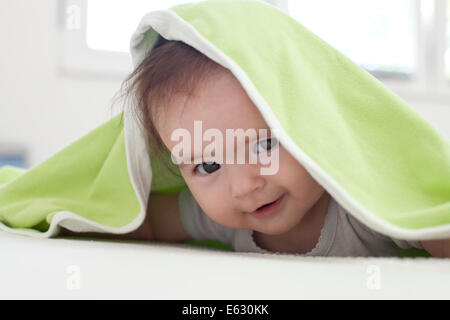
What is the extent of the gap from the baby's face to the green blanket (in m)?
0.05

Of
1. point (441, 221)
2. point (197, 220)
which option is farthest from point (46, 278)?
point (197, 220)

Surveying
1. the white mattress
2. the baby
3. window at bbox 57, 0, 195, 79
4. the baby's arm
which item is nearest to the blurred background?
window at bbox 57, 0, 195, 79

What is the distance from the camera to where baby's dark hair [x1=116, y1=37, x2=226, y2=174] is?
651 mm

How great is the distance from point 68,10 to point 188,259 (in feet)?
5.81

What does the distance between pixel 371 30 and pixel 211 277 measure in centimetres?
244

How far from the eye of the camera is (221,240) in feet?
2.84

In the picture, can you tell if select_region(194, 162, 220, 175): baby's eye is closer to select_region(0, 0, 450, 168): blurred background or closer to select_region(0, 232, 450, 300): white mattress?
select_region(0, 232, 450, 300): white mattress

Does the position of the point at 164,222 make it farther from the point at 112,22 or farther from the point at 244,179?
the point at 112,22

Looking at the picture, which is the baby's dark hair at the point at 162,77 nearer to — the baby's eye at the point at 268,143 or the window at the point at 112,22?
the baby's eye at the point at 268,143

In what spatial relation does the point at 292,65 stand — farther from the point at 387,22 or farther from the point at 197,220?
the point at 387,22

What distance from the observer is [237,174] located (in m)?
0.63

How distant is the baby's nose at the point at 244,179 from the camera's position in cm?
61
